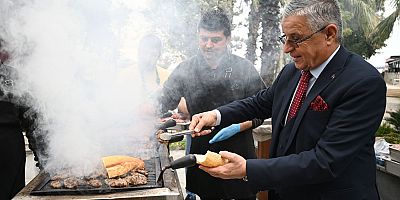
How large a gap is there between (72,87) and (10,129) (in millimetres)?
578

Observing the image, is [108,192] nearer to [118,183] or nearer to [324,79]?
[118,183]

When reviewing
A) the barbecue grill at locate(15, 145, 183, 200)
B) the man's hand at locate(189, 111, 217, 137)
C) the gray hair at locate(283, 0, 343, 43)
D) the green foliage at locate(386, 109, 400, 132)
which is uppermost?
the gray hair at locate(283, 0, 343, 43)

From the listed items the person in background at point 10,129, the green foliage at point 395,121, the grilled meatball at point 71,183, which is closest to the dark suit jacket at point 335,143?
the grilled meatball at point 71,183

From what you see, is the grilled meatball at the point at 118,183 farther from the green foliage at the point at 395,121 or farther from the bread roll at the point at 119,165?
the green foliage at the point at 395,121

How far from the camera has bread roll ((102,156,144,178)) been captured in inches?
101

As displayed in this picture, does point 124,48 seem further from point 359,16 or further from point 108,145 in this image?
point 359,16

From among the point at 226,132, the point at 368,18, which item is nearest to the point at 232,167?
the point at 226,132

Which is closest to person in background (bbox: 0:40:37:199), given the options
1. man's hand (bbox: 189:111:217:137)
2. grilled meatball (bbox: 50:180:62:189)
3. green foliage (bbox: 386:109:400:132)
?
grilled meatball (bbox: 50:180:62:189)

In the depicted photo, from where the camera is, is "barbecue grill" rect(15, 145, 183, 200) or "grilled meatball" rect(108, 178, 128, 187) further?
"grilled meatball" rect(108, 178, 128, 187)

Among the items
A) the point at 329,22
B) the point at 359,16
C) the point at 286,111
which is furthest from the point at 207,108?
the point at 359,16

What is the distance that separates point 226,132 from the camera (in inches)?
116

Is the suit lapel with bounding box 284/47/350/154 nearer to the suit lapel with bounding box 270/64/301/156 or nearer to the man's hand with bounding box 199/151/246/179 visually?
the suit lapel with bounding box 270/64/301/156

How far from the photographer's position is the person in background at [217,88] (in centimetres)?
332

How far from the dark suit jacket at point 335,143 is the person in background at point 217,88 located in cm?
121
